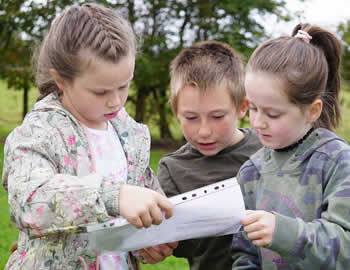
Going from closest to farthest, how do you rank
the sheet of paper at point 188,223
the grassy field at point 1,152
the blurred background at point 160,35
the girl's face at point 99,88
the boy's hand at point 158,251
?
the sheet of paper at point 188,223
the girl's face at point 99,88
the boy's hand at point 158,251
the grassy field at point 1,152
the blurred background at point 160,35

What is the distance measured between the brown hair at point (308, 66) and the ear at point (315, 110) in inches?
0.9

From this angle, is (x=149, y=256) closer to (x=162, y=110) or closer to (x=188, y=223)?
(x=188, y=223)

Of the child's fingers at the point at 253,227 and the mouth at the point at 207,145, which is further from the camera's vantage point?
the mouth at the point at 207,145

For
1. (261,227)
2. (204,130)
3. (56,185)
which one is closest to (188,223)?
(261,227)

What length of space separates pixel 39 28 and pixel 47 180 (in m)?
12.2

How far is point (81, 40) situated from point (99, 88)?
0.21 m

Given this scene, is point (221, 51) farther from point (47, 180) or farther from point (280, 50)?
point (47, 180)

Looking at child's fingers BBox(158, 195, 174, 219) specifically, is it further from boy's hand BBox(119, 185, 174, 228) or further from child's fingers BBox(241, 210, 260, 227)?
child's fingers BBox(241, 210, 260, 227)

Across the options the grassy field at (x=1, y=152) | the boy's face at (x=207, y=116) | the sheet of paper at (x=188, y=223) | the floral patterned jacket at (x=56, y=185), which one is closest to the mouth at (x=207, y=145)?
the boy's face at (x=207, y=116)

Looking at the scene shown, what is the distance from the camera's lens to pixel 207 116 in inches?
115

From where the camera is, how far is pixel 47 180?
72.5 inches

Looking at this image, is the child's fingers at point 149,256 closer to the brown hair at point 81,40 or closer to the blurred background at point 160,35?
the brown hair at point 81,40

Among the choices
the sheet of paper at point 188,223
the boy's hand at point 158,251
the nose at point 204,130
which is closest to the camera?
the sheet of paper at point 188,223

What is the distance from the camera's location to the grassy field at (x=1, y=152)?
486cm
